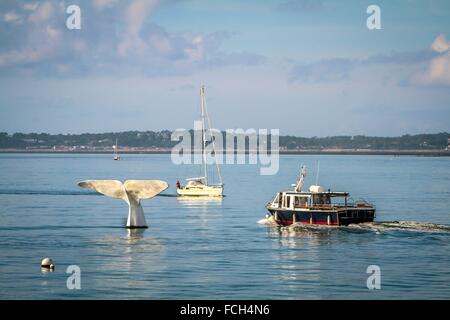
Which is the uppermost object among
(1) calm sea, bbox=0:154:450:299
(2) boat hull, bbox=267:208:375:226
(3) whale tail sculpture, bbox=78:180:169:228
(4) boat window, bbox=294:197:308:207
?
(3) whale tail sculpture, bbox=78:180:169:228

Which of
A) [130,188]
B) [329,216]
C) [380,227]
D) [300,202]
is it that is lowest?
[380,227]

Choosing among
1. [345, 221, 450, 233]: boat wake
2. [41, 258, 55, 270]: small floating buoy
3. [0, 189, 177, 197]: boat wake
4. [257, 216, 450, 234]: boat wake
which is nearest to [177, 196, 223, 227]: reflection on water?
[0, 189, 177, 197]: boat wake

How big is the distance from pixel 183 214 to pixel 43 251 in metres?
42.9

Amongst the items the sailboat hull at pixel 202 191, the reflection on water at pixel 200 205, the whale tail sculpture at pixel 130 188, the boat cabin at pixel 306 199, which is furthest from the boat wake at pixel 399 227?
the sailboat hull at pixel 202 191

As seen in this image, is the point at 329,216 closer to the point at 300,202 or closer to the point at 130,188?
the point at 300,202

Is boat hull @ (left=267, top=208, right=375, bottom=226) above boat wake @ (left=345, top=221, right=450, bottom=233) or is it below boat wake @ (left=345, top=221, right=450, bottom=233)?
above

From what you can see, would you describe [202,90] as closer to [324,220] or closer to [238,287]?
[324,220]

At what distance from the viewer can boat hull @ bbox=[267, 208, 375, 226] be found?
298 feet

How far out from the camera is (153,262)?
6975 cm

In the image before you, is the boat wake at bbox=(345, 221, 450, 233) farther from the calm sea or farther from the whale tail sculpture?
the whale tail sculpture

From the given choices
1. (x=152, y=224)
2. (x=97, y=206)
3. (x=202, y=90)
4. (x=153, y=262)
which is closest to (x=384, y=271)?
(x=153, y=262)

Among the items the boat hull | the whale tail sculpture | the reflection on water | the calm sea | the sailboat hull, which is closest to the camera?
the calm sea

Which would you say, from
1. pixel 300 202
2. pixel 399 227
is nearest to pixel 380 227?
pixel 399 227

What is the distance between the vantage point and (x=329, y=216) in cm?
9144
